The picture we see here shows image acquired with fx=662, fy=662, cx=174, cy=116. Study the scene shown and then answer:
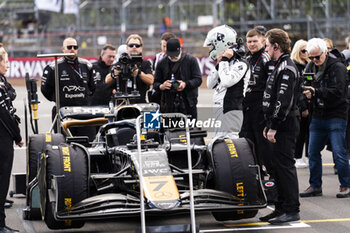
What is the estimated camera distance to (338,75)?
8.70 m

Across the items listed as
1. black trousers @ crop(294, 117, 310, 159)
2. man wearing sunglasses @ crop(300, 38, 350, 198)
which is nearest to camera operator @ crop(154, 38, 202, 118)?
man wearing sunglasses @ crop(300, 38, 350, 198)

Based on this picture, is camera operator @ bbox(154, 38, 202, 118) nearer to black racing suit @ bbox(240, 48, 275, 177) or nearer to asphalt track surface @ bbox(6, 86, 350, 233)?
black racing suit @ bbox(240, 48, 275, 177)

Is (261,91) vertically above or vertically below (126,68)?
below

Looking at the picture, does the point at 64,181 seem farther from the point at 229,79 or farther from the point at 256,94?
the point at 256,94

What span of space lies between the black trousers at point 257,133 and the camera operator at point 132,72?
1.92m

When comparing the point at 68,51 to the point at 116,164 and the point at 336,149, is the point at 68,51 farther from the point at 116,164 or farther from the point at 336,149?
the point at 336,149

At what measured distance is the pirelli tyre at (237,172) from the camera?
6.87m

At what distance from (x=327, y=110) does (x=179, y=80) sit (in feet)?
7.28

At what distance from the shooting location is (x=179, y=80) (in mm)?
9742

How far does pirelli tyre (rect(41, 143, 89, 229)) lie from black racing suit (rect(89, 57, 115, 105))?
358 centimetres

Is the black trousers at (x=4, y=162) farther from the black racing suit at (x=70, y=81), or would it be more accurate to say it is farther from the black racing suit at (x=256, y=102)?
the black racing suit at (x=256, y=102)

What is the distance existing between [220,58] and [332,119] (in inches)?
67.3

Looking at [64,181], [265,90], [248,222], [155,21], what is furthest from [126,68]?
[155,21]

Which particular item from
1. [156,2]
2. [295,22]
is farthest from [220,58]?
[156,2]
